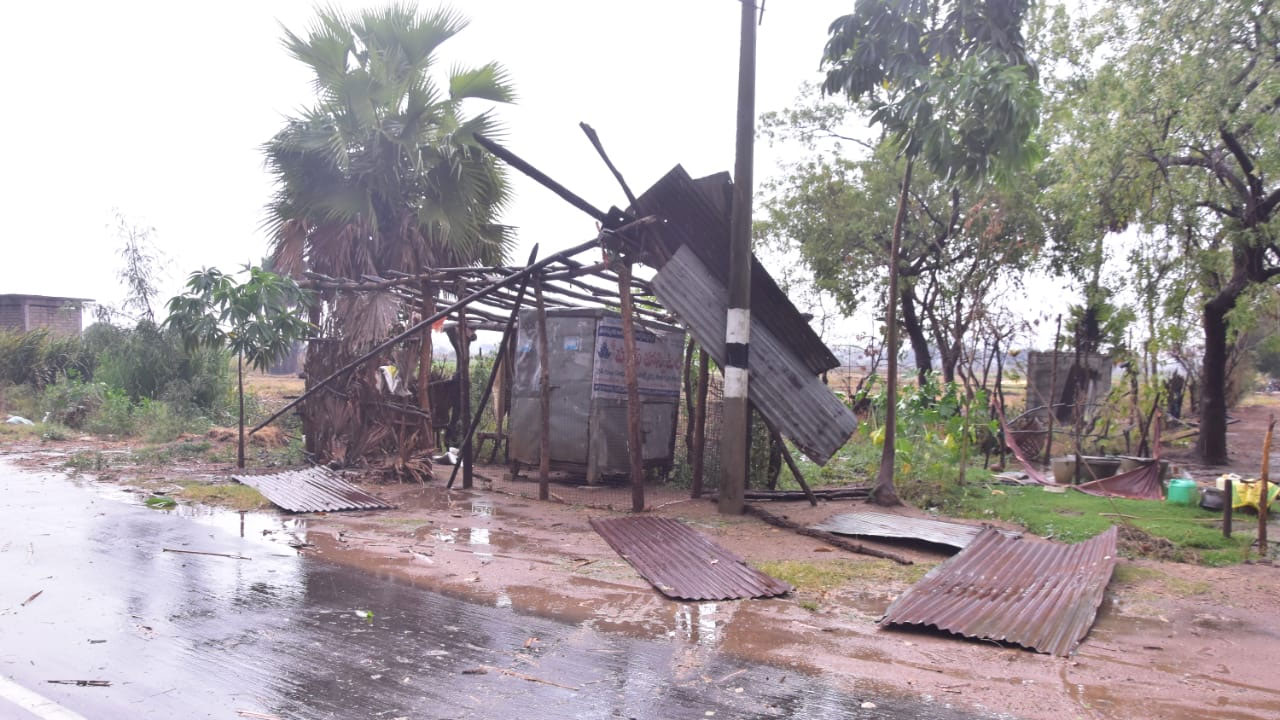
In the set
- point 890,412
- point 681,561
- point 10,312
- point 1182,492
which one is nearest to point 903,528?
point 890,412

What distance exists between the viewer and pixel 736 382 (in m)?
9.04

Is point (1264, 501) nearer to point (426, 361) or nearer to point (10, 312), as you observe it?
point (426, 361)

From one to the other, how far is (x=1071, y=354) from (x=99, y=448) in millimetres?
19926

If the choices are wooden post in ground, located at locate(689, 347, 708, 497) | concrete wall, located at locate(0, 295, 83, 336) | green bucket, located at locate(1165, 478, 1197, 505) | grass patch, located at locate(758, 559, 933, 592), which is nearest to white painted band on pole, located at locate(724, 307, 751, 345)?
wooden post in ground, located at locate(689, 347, 708, 497)

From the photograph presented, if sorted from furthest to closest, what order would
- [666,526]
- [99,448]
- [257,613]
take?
[99,448] < [666,526] < [257,613]

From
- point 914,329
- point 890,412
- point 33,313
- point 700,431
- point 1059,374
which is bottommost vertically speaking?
point 700,431

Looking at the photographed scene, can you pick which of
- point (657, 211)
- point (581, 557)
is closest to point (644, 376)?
point (657, 211)

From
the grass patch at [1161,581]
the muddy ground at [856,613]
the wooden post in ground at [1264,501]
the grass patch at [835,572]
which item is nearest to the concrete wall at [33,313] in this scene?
the muddy ground at [856,613]

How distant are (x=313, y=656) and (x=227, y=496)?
6.12m

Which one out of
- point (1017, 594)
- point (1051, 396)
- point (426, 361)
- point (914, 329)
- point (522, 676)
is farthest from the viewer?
point (914, 329)

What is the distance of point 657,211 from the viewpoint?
30.7 feet

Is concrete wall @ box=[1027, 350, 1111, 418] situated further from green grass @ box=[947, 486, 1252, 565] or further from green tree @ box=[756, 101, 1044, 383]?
green grass @ box=[947, 486, 1252, 565]

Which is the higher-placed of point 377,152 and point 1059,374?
point 377,152

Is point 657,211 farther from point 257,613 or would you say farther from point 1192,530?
point 1192,530
